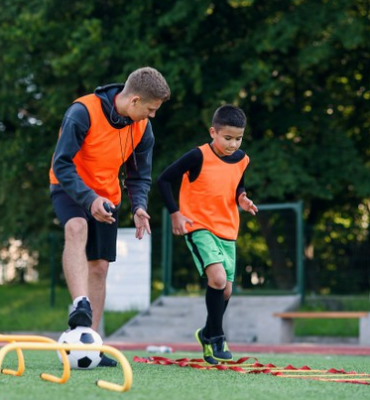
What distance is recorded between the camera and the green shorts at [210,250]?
768cm

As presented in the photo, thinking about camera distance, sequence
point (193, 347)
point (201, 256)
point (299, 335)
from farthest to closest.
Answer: point (299, 335)
point (193, 347)
point (201, 256)

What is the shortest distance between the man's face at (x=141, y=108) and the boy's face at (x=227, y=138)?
1.04 meters

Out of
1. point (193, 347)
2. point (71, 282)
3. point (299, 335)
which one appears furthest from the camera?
point (299, 335)

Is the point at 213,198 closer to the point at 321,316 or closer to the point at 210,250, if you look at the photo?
the point at 210,250

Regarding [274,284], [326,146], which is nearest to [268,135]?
[326,146]

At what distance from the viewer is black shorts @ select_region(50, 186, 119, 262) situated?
6.73 m

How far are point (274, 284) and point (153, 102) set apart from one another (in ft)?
41.8

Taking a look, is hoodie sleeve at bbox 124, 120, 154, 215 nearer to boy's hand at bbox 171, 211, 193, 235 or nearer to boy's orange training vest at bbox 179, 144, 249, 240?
boy's hand at bbox 171, 211, 193, 235

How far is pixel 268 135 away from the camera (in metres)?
24.2

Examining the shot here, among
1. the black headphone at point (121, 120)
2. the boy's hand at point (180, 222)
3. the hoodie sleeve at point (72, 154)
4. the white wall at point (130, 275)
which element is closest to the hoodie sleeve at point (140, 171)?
the black headphone at point (121, 120)

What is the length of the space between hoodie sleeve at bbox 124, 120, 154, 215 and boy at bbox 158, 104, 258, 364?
498 millimetres

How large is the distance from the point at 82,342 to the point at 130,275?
1348 centimetres

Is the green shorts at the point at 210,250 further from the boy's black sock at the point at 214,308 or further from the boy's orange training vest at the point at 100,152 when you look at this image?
the boy's orange training vest at the point at 100,152

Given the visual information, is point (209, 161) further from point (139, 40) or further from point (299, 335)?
point (139, 40)
